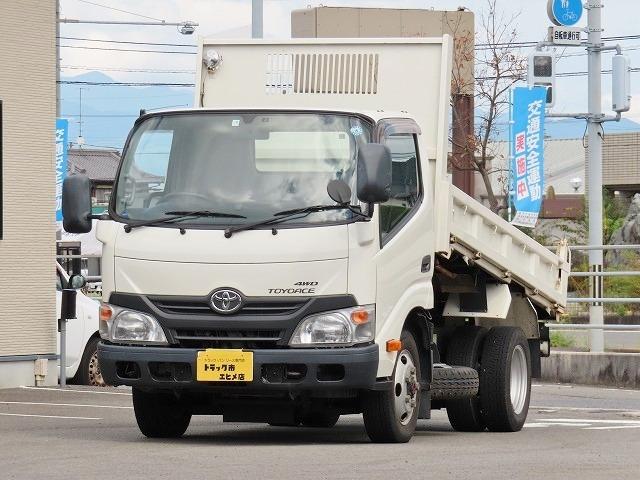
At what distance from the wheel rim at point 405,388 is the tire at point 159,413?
1.69m

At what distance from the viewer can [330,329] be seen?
35.8 feet

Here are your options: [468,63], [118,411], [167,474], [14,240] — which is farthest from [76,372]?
[468,63]

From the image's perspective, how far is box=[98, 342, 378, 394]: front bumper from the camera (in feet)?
35.7

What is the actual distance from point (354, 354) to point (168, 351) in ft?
4.16

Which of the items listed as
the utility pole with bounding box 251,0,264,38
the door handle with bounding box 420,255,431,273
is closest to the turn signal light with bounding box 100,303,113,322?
the door handle with bounding box 420,255,431,273

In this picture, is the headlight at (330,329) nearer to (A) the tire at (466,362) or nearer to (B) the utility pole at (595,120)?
(A) the tire at (466,362)

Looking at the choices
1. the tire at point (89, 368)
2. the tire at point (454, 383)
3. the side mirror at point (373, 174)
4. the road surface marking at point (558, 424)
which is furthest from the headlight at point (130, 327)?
the tire at point (89, 368)

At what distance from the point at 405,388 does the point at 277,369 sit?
1.20 meters

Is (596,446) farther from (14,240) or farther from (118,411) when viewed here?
(14,240)

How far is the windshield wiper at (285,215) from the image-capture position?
429 inches

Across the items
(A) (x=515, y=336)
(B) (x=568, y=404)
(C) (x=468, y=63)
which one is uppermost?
(C) (x=468, y=63)

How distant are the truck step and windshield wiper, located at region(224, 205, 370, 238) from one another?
81.7 inches

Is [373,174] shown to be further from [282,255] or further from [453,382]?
[453,382]

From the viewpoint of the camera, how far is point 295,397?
11.2 m
